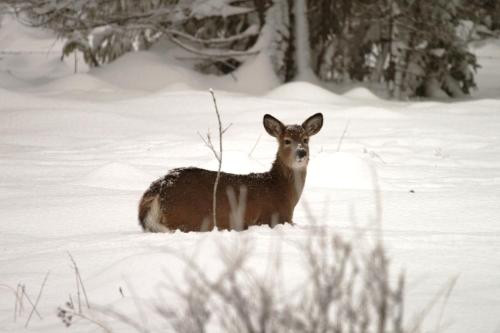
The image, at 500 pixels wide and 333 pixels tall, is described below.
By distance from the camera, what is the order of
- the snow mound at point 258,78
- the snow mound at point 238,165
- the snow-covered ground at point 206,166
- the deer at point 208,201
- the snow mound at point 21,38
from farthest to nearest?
the snow mound at point 21,38 → the snow mound at point 258,78 → the snow mound at point 238,165 → the deer at point 208,201 → the snow-covered ground at point 206,166

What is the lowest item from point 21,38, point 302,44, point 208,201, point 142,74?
point 21,38

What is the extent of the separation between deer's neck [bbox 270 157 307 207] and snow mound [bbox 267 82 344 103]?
8.14 metres

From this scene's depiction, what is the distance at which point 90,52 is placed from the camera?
16578 millimetres

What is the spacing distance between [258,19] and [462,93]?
5611mm

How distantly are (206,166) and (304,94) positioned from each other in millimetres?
6740

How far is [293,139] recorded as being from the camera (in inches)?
220

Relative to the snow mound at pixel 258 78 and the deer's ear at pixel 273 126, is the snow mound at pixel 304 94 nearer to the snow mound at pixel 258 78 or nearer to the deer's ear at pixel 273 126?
the snow mound at pixel 258 78

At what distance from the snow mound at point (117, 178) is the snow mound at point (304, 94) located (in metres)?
6.85

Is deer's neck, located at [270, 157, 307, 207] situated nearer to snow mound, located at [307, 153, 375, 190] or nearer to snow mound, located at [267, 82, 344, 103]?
snow mound, located at [307, 153, 375, 190]

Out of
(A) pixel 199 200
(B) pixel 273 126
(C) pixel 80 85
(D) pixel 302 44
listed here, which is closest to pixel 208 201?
(A) pixel 199 200

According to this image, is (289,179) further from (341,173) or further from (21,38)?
(21,38)

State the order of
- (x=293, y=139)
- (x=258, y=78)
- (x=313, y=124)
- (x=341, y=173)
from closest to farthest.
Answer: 1. (x=293, y=139)
2. (x=313, y=124)
3. (x=341, y=173)
4. (x=258, y=78)

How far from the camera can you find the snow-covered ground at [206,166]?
3408 millimetres

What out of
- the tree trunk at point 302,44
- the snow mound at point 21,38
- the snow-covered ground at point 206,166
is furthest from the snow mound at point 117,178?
the snow mound at point 21,38
